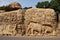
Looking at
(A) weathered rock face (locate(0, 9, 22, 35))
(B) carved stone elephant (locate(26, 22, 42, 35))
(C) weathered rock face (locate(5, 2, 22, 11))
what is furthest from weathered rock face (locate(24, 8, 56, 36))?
(C) weathered rock face (locate(5, 2, 22, 11))

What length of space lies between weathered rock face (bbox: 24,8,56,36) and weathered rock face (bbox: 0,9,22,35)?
0.87 m

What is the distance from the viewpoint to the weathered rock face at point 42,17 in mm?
19578

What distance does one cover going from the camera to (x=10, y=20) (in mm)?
20375

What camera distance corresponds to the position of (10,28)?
19.9 meters

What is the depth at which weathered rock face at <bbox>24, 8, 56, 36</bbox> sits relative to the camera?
19.6 m

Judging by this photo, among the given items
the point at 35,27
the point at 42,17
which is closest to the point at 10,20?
the point at 35,27

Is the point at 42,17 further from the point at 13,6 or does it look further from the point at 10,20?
the point at 13,6

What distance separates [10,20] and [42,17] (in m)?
3.37

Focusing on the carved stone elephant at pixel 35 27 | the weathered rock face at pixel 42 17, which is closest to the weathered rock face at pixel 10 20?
the weathered rock face at pixel 42 17

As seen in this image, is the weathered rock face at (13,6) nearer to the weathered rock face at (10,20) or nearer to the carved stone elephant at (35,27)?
the weathered rock face at (10,20)

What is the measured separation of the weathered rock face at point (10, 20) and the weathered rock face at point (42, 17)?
87 centimetres

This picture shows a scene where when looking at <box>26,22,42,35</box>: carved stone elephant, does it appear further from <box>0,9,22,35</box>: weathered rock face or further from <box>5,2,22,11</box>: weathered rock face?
<box>5,2,22,11</box>: weathered rock face

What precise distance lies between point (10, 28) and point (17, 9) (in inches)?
106

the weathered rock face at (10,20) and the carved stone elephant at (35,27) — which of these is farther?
the weathered rock face at (10,20)
